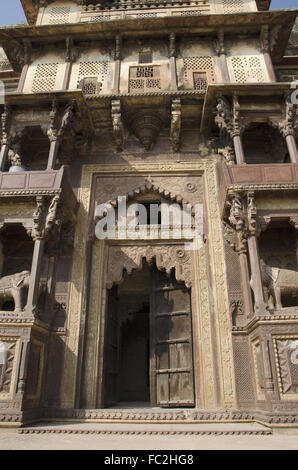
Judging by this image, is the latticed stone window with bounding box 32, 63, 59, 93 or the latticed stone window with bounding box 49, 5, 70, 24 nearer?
the latticed stone window with bounding box 32, 63, 59, 93

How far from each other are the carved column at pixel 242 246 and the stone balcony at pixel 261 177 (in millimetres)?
254

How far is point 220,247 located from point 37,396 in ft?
14.8

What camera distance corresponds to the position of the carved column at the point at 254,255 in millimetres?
6022

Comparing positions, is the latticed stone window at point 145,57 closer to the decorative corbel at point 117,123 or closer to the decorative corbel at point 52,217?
the decorative corbel at point 117,123

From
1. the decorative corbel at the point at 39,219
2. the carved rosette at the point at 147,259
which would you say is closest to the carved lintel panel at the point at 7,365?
the decorative corbel at the point at 39,219

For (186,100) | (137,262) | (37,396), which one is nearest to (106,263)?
(137,262)

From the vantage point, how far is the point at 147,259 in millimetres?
7750

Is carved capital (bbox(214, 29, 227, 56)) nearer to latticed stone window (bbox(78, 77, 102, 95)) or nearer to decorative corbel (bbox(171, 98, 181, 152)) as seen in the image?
decorative corbel (bbox(171, 98, 181, 152))

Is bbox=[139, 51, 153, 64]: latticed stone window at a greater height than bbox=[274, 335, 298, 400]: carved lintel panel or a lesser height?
greater

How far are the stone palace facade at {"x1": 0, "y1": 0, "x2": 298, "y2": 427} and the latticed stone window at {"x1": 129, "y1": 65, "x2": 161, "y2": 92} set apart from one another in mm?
45

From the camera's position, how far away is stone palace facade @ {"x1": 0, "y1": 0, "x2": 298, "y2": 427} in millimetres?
6203

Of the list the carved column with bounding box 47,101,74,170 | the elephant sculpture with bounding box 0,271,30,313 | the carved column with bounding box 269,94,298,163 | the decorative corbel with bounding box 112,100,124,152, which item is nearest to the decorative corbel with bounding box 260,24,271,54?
the carved column with bounding box 269,94,298,163

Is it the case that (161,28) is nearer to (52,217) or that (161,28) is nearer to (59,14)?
(59,14)
